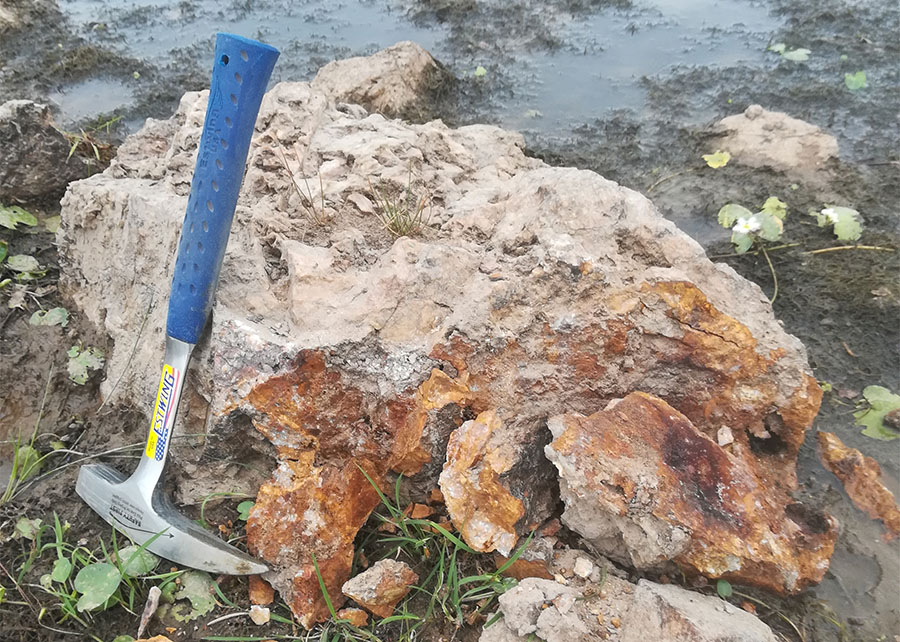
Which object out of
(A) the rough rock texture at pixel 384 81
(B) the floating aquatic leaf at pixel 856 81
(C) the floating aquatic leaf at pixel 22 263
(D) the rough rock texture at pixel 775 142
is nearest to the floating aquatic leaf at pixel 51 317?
(C) the floating aquatic leaf at pixel 22 263

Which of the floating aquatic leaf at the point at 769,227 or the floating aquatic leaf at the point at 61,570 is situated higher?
the floating aquatic leaf at the point at 61,570

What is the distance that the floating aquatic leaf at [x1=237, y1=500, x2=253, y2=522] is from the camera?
212cm

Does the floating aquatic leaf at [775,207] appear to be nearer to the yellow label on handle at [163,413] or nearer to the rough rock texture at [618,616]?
the rough rock texture at [618,616]

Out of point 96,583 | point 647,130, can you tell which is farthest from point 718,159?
point 96,583

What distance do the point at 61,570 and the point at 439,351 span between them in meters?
1.42

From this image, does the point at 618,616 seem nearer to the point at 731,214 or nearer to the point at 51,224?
the point at 731,214

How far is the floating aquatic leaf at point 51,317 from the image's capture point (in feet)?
9.45

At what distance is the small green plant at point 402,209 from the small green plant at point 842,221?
7.33 feet

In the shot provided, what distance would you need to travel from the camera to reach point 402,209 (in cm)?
245

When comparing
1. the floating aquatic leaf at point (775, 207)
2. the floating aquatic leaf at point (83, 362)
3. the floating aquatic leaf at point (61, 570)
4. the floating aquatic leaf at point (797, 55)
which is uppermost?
the floating aquatic leaf at point (83, 362)

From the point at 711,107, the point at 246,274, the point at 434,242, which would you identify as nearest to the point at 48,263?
the point at 246,274

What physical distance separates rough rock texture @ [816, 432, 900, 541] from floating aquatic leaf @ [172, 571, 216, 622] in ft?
7.30

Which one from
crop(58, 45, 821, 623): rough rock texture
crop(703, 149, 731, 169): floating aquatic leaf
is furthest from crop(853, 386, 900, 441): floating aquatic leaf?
crop(703, 149, 731, 169): floating aquatic leaf

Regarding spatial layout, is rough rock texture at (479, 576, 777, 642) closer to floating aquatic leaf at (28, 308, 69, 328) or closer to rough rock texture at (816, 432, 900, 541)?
rough rock texture at (816, 432, 900, 541)
